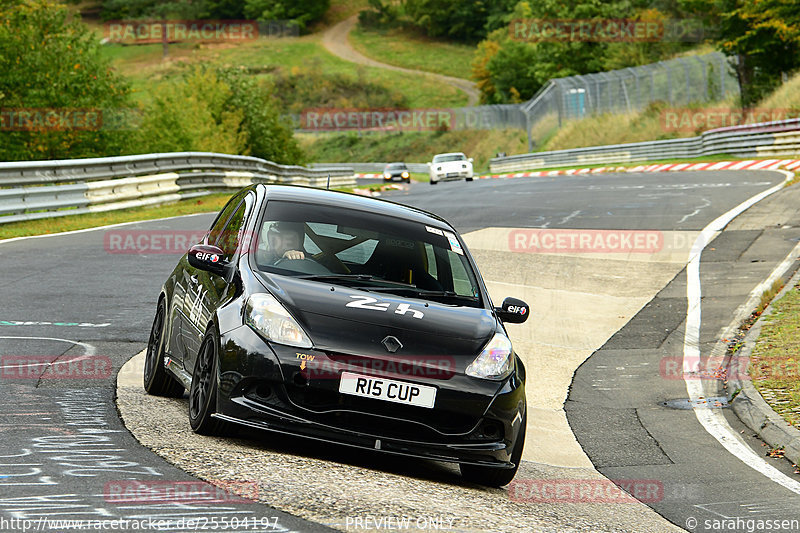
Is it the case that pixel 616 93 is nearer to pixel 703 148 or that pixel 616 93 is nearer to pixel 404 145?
pixel 703 148

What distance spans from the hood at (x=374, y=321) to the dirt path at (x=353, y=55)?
110077 mm

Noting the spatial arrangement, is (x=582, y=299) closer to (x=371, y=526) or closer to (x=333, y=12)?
(x=371, y=526)

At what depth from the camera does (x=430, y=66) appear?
138 metres

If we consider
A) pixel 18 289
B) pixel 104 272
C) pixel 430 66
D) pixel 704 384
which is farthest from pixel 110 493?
pixel 430 66

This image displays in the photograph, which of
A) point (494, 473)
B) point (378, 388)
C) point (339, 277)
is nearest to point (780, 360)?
point (494, 473)

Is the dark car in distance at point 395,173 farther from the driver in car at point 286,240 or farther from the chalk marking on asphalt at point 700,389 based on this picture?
the driver in car at point 286,240

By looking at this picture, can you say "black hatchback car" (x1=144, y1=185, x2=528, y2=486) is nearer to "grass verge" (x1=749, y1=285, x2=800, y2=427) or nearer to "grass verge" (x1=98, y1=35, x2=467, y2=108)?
"grass verge" (x1=749, y1=285, x2=800, y2=427)

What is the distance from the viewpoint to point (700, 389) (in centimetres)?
1001

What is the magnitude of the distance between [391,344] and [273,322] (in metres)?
0.66

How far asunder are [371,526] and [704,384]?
5.99 metres

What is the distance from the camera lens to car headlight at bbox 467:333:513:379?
625 cm

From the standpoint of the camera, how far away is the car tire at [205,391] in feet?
20.3

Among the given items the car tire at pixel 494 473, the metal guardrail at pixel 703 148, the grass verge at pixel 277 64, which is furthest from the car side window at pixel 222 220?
the grass verge at pixel 277 64

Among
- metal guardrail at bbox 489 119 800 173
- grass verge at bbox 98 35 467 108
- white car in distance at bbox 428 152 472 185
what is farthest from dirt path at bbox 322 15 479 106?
white car in distance at bbox 428 152 472 185
